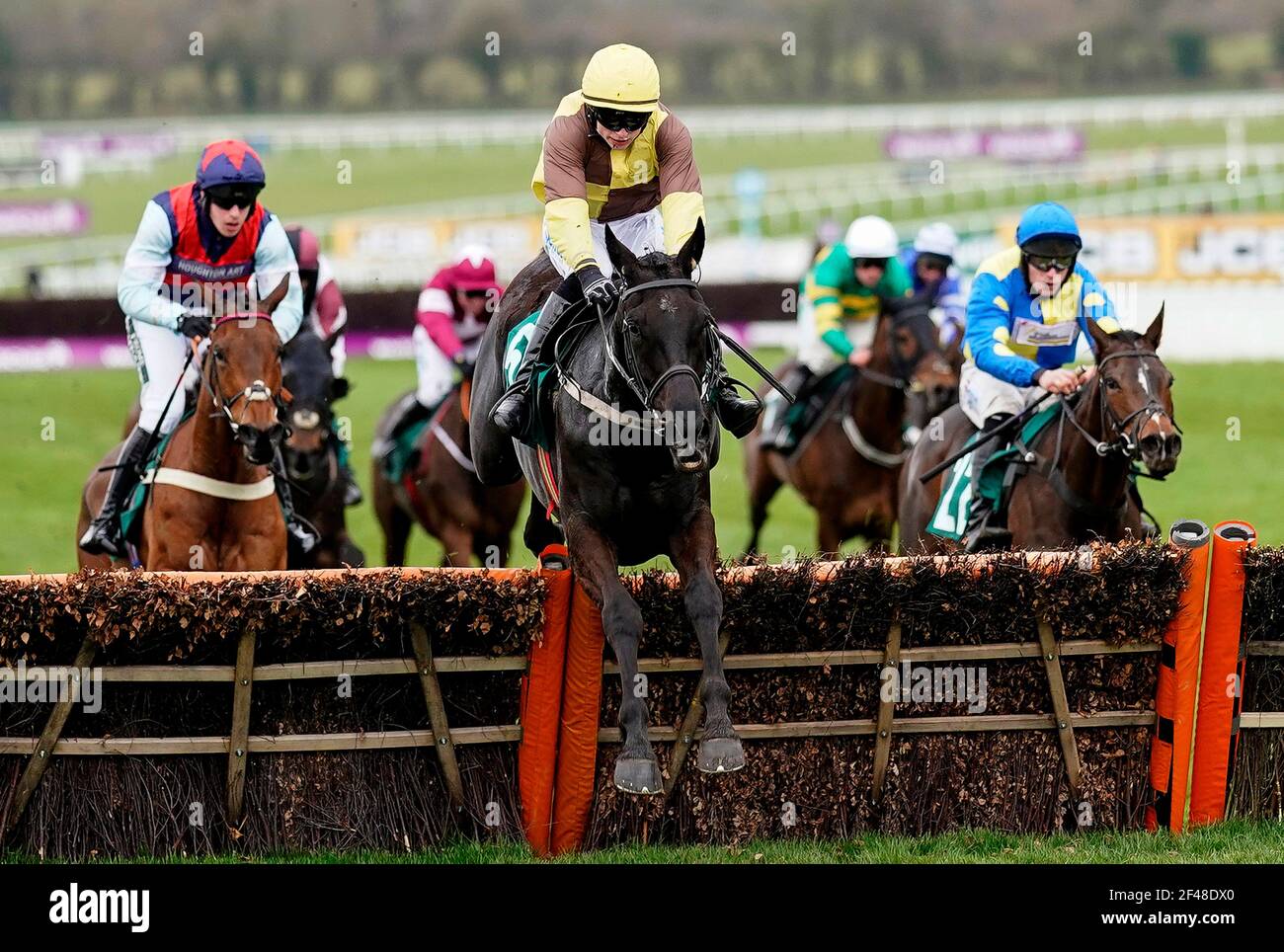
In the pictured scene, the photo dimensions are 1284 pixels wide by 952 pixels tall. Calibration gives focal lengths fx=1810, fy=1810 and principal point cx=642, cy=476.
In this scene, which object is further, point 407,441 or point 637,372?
point 407,441

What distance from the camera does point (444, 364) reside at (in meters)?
10.9

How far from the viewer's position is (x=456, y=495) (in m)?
10.4

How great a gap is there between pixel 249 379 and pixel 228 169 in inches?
38.1

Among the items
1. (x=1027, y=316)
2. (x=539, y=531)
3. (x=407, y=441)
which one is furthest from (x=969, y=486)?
(x=407, y=441)

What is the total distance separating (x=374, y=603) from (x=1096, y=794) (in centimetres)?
254

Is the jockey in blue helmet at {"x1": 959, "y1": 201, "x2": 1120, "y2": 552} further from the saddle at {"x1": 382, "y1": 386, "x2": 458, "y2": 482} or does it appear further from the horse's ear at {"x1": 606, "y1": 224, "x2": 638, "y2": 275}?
the saddle at {"x1": 382, "y1": 386, "x2": 458, "y2": 482}

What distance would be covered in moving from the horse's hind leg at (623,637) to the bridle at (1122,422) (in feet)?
7.42

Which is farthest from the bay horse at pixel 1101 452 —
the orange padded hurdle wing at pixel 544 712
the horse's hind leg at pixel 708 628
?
the orange padded hurdle wing at pixel 544 712

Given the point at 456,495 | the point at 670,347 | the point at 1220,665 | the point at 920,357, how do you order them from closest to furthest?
the point at 670,347 → the point at 1220,665 → the point at 456,495 → the point at 920,357

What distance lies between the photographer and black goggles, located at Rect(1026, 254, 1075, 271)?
7.79 meters

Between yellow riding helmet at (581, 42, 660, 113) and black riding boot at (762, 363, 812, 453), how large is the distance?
5.40 meters

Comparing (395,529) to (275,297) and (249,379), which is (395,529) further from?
(249,379)

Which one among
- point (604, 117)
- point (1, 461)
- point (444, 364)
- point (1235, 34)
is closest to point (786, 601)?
point (604, 117)
